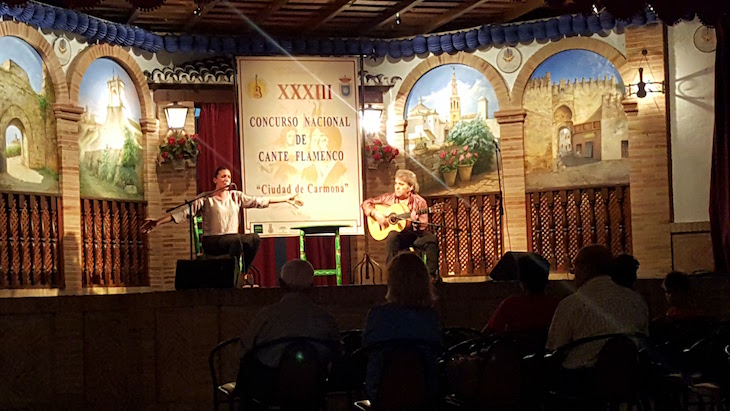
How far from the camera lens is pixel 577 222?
490 inches

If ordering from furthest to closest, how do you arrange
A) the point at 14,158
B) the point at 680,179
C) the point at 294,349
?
the point at 680,179 → the point at 14,158 → the point at 294,349

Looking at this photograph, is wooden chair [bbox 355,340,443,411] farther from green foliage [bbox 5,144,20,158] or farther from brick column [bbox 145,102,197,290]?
brick column [bbox 145,102,197,290]

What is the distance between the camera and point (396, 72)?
13945mm

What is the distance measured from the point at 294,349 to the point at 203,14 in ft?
27.4

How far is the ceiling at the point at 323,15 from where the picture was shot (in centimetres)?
1252

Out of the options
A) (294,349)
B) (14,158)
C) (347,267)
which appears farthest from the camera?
(347,267)

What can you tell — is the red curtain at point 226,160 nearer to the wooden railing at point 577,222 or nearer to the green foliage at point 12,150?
the wooden railing at point 577,222

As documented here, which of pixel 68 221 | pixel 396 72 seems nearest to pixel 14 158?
pixel 68 221

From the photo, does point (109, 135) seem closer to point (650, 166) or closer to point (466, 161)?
point (466, 161)

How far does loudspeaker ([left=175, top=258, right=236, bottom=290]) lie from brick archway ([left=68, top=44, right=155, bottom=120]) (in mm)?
4740

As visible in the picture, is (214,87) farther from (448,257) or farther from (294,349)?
(294,349)

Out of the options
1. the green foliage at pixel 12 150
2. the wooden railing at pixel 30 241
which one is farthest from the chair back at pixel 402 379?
the green foliage at pixel 12 150

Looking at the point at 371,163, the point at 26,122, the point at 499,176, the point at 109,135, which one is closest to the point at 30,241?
the point at 26,122

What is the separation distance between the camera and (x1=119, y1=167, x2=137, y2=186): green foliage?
A: 12547 millimetres
